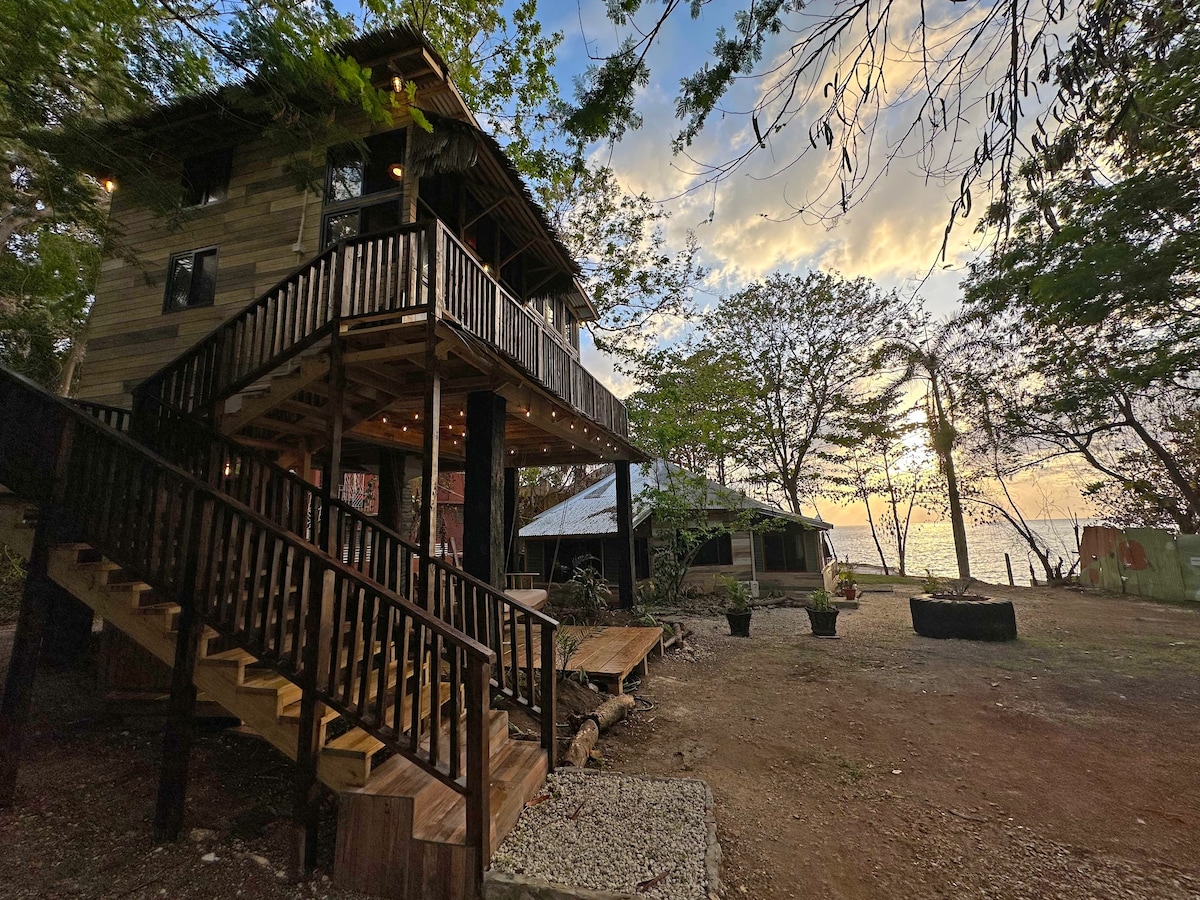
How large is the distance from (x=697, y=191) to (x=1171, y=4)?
8.83 feet

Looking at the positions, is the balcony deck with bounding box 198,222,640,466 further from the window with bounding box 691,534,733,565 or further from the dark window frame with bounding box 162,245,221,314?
the window with bounding box 691,534,733,565

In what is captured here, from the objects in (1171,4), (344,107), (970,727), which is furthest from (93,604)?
(970,727)

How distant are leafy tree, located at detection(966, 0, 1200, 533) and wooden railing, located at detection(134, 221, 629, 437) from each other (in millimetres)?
4813

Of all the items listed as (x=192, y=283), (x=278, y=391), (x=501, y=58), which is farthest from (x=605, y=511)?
(x=501, y=58)

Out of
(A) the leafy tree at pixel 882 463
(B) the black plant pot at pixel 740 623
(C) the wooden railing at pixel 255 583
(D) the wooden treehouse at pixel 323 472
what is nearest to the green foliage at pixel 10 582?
(D) the wooden treehouse at pixel 323 472

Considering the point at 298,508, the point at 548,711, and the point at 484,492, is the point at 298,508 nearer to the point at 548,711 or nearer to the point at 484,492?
the point at 484,492

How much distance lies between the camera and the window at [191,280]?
751cm

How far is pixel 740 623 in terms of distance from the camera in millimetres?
10398

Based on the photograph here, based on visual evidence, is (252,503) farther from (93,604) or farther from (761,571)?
(761,571)

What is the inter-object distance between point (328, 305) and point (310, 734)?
4.27 meters

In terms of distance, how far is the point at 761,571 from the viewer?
17.4 meters

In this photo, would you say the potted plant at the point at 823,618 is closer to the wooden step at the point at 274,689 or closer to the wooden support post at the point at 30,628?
the wooden step at the point at 274,689

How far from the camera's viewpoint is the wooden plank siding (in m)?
7.18

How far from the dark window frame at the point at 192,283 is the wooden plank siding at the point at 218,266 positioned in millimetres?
65
